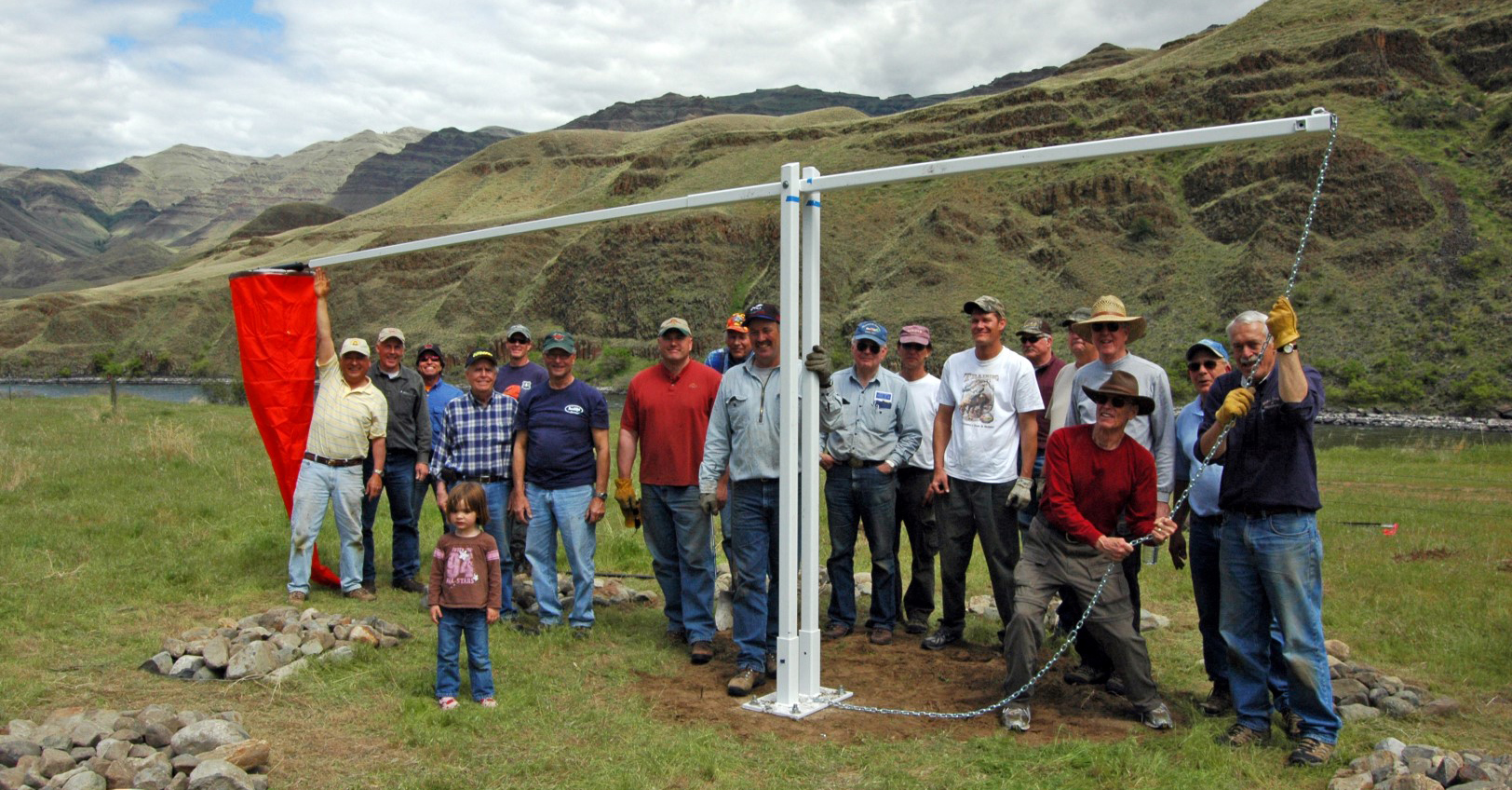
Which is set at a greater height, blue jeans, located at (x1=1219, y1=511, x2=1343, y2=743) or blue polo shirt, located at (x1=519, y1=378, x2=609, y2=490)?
blue polo shirt, located at (x1=519, y1=378, x2=609, y2=490)

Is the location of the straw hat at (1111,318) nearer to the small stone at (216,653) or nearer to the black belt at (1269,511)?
the black belt at (1269,511)

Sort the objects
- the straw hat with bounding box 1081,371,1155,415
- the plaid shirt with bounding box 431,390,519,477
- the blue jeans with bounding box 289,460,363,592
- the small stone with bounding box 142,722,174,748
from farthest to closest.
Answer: the blue jeans with bounding box 289,460,363,592
the plaid shirt with bounding box 431,390,519,477
the straw hat with bounding box 1081,371,1155,415
the small stone with bounding box 142,722,174,748

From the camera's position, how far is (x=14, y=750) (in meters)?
4.18

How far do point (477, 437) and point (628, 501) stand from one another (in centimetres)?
132

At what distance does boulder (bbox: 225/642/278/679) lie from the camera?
5.73 metres

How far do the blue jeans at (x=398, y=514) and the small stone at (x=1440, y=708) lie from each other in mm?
6883

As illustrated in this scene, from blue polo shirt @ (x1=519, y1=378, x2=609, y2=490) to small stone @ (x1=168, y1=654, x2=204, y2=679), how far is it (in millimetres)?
2188

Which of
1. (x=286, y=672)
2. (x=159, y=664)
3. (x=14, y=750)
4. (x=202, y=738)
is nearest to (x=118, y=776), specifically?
(x=202, y=738)

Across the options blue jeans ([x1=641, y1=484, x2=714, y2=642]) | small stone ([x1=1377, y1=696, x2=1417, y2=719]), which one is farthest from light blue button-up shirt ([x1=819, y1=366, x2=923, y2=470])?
small stone ([x1=1377, y1=696, x2=1417, y2=719])

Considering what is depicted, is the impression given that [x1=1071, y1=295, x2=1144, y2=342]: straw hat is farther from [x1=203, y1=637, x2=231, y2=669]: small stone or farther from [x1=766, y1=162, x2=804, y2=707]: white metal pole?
[x1=203, y1=637, x2=231, y2=669]: small stone

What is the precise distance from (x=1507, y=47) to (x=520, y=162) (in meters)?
112

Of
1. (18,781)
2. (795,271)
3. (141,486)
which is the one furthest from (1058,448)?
(141,486)

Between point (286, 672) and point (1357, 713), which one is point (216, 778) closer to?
point (286, 672)

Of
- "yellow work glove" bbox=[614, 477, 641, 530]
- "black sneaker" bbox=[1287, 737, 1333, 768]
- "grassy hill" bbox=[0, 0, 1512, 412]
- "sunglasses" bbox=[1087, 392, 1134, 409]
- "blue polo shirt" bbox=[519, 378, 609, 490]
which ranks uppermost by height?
"grassy hill" bbox=[0, 0, 1512, 412]
